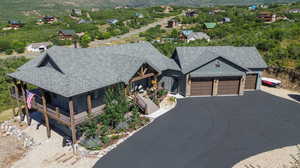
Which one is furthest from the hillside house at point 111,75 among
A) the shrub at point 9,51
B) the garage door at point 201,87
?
the shrub at point 9,51

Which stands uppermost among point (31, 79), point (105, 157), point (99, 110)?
point (31, 79)

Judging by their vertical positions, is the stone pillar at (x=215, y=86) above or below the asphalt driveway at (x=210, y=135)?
above

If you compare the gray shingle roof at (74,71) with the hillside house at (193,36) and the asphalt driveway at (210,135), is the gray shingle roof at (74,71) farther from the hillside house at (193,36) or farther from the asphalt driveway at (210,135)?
the hillside house at (193,36)

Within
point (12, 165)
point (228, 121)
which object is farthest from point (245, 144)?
point (12, 165)

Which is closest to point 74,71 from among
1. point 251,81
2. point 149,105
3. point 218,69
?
point 149,105

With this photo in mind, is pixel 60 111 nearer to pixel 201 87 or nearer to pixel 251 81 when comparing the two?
pixel 201 87

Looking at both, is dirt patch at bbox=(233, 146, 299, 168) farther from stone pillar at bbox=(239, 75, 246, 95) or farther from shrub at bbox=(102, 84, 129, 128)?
stone pillar at bbox=(239, 75, 246, 95)

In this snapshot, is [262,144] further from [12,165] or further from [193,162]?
[12,165]
